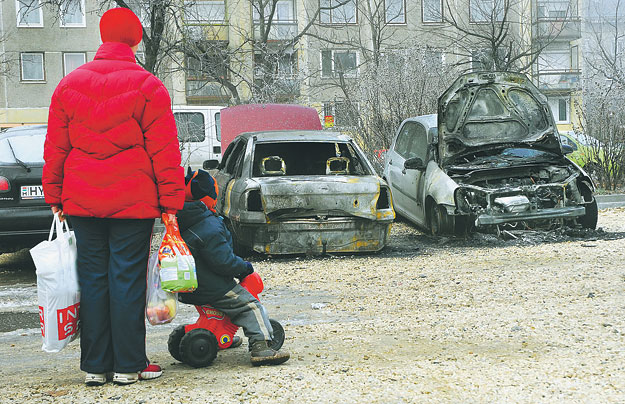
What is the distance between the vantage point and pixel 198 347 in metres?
4.71

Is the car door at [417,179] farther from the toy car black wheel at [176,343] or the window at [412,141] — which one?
the toy car black wheel at [176,343]

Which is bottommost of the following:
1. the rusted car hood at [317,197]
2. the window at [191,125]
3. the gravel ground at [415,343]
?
the gravel ground at [415,343]

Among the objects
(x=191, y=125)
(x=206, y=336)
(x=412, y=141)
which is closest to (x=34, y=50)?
(x=191, y=125)

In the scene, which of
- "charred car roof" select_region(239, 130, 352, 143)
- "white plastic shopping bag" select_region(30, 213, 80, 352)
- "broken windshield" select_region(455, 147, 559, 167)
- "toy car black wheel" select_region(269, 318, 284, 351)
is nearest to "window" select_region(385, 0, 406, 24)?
"broken windshield" select_region(455, 147, 559, 167)

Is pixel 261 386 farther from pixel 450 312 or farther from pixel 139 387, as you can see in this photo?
pixel 450 312

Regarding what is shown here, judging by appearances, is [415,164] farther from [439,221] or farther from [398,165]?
[398,165]

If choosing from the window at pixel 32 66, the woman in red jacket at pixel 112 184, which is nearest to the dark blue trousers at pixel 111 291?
the woman in red jacket at pixel 112 184

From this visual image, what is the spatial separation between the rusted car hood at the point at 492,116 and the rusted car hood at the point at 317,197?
1726 mm

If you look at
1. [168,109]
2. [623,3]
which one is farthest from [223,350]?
[623,3]

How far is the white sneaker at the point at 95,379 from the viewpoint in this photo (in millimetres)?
4391

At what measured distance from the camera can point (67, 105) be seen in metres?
4.33

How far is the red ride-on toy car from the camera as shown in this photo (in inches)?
185

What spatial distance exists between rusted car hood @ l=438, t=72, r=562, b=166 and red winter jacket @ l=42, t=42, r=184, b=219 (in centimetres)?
687

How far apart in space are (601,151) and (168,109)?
13.9m
